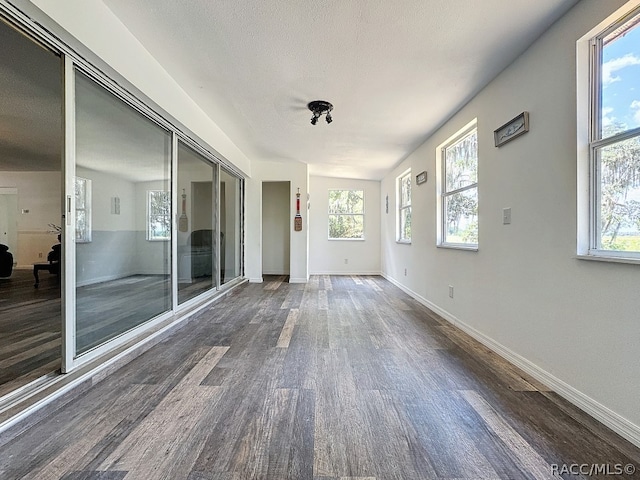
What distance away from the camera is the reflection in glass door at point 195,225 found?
140 inches

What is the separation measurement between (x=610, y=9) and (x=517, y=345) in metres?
2.03

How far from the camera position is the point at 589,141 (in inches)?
71.1

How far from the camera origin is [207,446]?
1.44 meters

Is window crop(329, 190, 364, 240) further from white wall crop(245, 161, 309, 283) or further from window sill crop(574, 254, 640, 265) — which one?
window sill crop(574, 254, 640, 265)

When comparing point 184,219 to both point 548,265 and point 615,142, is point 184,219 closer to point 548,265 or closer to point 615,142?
point 548,265

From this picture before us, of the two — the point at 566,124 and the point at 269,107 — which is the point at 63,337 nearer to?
the point at 269,107

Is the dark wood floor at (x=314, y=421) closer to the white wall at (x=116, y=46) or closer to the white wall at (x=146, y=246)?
the white wall at (x=146, y=246)

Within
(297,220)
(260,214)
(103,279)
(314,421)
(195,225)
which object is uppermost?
(260,214)

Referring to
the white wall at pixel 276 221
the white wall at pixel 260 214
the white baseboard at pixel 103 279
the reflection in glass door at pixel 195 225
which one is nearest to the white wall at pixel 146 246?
the white baseboard at pixel 103 279

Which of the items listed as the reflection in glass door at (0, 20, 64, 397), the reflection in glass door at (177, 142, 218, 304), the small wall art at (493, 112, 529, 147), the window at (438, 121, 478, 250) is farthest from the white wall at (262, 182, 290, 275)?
the small wall art at (493, 112, 529, 147)

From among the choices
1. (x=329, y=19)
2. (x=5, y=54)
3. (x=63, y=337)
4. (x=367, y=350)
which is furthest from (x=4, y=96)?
(x=367, y=350)

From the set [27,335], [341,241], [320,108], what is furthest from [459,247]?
[341,241]

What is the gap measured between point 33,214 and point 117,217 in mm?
7191

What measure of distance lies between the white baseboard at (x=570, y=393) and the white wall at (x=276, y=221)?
535 centimetres
